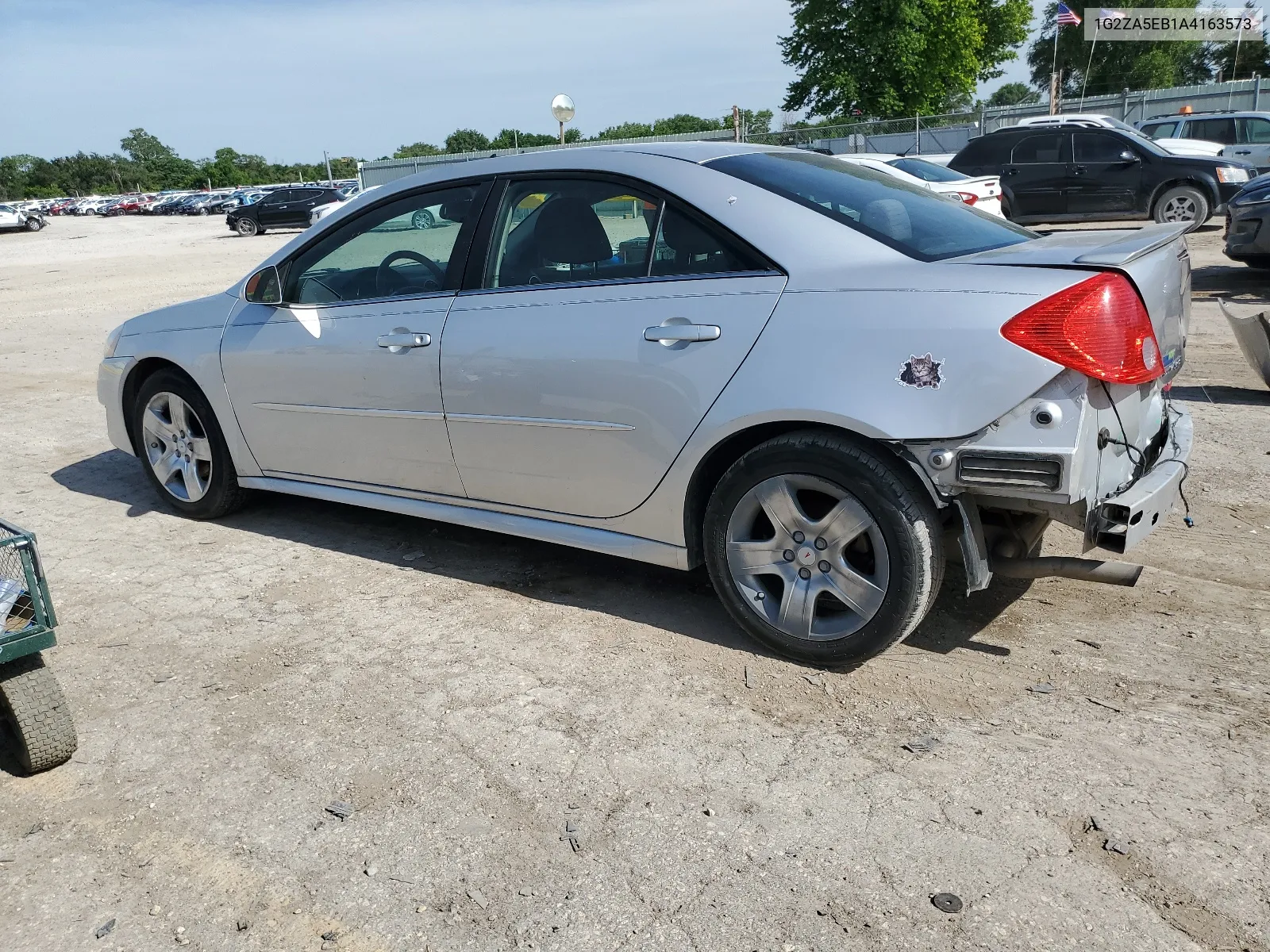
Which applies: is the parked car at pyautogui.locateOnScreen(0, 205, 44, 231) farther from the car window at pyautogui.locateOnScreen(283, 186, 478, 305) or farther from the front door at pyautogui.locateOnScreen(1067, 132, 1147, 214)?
the car window at pyautogui.locateOnScreen(283, 186, 478, 305)

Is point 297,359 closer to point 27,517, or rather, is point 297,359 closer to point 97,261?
point 27,517

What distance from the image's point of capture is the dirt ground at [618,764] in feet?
7.71

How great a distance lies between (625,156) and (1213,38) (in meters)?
78.2

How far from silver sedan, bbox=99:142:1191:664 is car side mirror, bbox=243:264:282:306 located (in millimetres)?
23

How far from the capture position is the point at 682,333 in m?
3.40

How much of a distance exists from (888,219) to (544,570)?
1997 millimetres

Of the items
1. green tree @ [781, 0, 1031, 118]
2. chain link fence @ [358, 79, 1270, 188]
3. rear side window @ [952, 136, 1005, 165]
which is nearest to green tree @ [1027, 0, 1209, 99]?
green tree @ [781, 0, 1031, 118]

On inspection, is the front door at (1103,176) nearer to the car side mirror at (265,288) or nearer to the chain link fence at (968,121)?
the chain link fence at (968,121)

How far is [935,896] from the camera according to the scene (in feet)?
7.66

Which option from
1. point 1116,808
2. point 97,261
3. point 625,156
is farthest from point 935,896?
point 97,261

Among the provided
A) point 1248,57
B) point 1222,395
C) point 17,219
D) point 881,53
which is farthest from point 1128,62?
point 1222,395

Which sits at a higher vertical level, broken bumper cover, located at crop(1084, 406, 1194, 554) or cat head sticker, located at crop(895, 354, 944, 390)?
cat head sticker, located at crop(895, 354, 944, 390)

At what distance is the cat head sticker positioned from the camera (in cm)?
296

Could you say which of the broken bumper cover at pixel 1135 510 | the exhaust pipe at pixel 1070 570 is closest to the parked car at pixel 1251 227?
the broken bumper cover at pixel 1135 510
